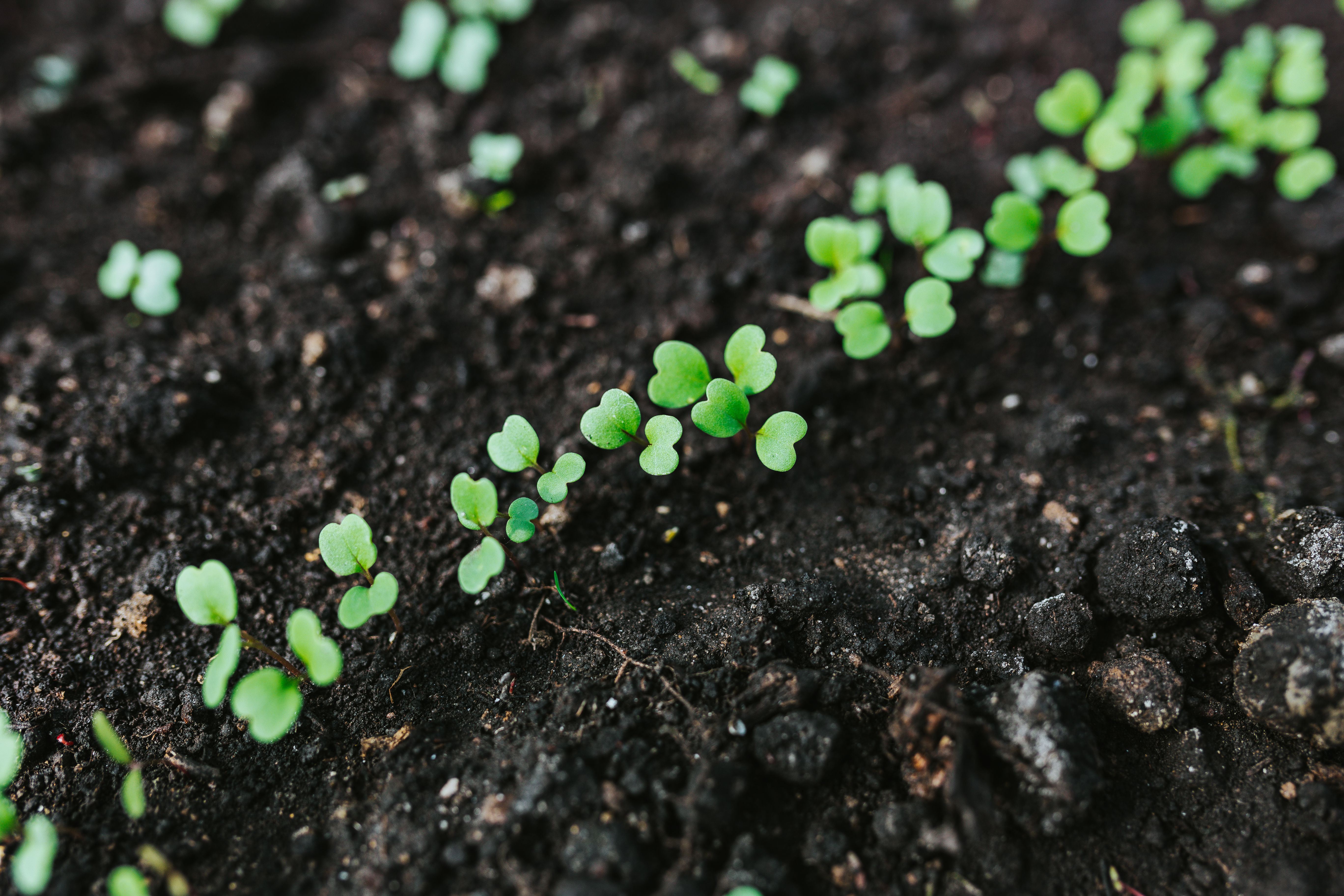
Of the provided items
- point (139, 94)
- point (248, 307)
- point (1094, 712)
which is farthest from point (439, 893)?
point (139, 94)

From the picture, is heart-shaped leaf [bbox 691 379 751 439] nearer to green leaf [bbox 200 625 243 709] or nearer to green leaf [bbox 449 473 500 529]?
green leaf [bbox 449 473 500 529]

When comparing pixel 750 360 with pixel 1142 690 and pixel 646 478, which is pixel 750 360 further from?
pixel 1142 690

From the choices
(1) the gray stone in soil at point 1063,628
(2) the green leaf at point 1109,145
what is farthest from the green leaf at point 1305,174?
(1) the gray stone in soil at point 1063,628

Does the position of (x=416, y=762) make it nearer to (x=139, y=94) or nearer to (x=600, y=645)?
(x=600, y=645)

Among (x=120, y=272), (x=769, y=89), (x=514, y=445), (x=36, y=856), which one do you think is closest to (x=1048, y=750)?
(x=514, y=445)

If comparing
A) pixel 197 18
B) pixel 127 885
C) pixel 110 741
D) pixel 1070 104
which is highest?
pixel 197 18
